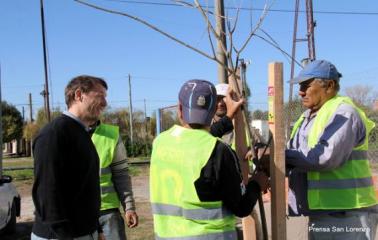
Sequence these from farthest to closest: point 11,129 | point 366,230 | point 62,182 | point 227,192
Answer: point 11,129, point 366,230, point 62,182, point 227,192

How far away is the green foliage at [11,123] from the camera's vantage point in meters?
50.9

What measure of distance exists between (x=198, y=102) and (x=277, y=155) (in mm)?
595

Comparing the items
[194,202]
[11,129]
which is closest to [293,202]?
[194,202]

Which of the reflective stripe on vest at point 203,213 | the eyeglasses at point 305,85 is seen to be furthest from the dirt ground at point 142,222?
the reflective stripe on vest at point 203,213

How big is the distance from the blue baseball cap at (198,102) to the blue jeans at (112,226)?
165 centimetres

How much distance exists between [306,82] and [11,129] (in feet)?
171

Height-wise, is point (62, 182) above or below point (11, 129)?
above

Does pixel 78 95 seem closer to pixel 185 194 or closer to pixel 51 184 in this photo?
pixel 51 184

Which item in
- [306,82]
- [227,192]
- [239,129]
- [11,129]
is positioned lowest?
[11,129]

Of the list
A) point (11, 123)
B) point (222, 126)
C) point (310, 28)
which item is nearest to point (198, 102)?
point (222, 126)

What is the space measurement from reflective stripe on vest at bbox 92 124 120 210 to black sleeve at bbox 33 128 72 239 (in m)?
1.15

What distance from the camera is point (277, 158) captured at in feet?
8.78

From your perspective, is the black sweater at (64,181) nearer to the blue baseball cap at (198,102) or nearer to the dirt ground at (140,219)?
the blue baseball cap at (198,102)

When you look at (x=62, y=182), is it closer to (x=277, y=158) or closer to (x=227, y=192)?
(x=227, y=192)
